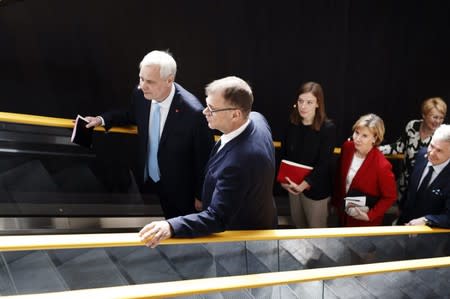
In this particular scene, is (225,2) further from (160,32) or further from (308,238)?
(308,238)

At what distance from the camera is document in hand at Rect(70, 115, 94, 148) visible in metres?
3.64

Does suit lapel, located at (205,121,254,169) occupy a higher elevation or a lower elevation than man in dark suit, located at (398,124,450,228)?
higher

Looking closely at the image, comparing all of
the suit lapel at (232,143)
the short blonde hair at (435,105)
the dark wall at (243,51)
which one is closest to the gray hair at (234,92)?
the suit lapel at (232,143)

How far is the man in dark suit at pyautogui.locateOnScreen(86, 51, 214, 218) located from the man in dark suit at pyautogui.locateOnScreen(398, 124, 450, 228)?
5.56ft

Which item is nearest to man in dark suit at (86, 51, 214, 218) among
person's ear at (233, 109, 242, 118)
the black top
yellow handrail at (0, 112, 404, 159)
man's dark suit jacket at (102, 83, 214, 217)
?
man's dark suit jacket at (102, 83, 214, 217)

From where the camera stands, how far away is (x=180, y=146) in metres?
3.39

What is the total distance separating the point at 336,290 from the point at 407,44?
5707 mm

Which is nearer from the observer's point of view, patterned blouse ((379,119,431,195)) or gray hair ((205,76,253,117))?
gray hair ((205,76,253,117))

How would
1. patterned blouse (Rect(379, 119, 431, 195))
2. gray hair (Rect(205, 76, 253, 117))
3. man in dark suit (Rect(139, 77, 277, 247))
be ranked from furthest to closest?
patterned blouse (Rect(379, 119, 431, 195)), gray hair (Rect(205, 76, 253, 117)), man in dark suit (Rect(139, 77, 277, 247))

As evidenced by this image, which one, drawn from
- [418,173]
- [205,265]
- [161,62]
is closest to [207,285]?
[205,265]

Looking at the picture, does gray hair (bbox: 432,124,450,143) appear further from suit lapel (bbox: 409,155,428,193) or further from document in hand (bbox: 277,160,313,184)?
document in hand (bbox: 277,160,313,184)

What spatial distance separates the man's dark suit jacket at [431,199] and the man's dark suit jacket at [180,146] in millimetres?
1714

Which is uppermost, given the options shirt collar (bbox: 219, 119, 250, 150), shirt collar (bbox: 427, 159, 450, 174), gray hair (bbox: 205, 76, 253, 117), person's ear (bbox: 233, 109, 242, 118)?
gray hair (bbox: 205, 76, 253, 117)

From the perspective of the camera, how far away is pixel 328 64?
6750mm
